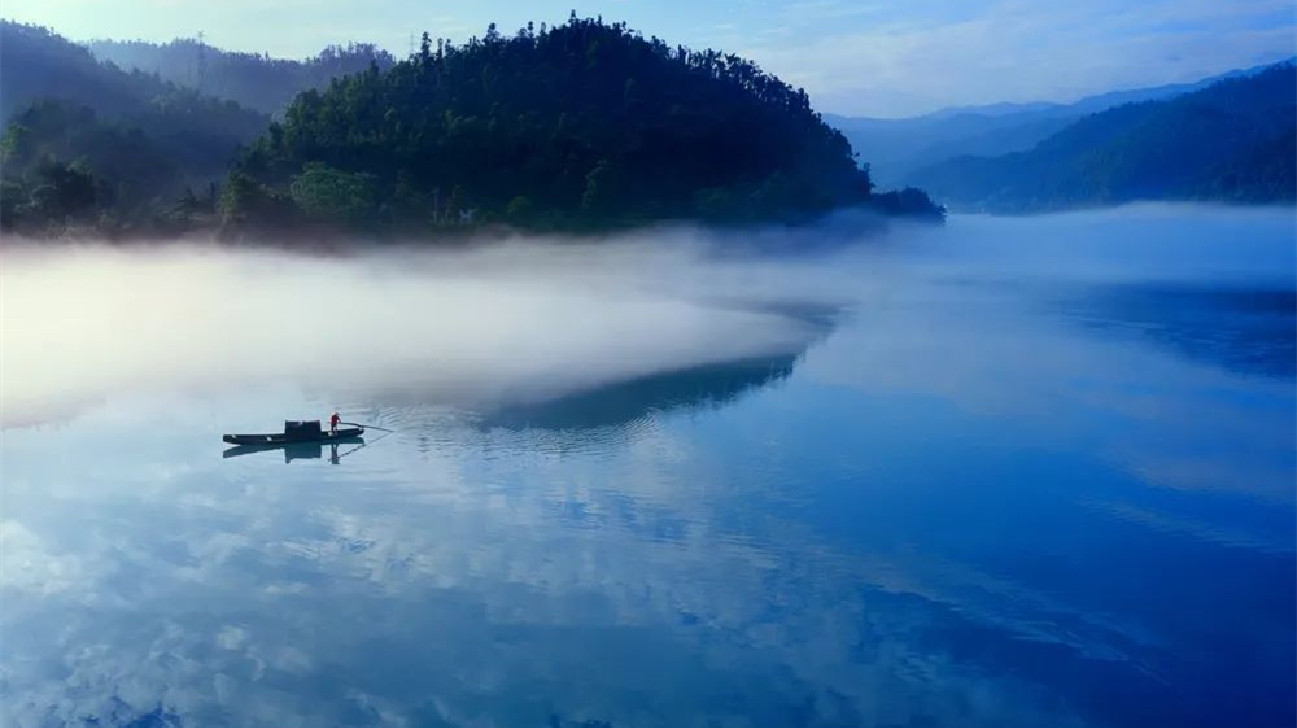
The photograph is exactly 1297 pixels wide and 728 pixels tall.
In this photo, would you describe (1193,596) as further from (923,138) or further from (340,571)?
(923,138)

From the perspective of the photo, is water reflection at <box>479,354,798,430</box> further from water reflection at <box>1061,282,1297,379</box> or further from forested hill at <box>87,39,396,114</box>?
forested hill at <box>87,39,396,114</box>

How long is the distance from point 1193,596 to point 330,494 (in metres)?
7.62

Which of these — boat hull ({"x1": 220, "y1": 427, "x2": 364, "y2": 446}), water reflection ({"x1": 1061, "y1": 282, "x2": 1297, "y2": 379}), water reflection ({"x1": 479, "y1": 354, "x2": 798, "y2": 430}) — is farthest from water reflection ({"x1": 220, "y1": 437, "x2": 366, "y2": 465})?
water reflection ({"x1": 1061, "y1": 282, "x2": 1297, "y2": 379})

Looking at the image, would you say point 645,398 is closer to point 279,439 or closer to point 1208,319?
point 279,439

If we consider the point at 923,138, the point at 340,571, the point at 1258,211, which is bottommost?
the point at 340,571

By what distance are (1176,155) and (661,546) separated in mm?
75251

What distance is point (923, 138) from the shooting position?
128 meters

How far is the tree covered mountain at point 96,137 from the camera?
2653cm

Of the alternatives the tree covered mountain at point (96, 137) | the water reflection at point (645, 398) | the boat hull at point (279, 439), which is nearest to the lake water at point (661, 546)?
the water reflection at point (645, 398)

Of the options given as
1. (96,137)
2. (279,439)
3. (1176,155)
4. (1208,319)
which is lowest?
(279,439)

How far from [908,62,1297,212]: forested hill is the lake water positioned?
181 feet

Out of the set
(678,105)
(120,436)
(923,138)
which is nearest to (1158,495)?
(120,436)

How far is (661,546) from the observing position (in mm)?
8875

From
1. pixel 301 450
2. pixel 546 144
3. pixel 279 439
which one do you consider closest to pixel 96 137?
pixel 546 144
